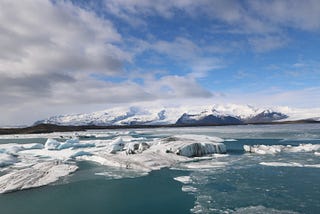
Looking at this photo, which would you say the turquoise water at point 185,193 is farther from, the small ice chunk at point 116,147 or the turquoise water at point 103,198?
the small ice chunk at point 116,147

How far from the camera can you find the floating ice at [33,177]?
15.2 m

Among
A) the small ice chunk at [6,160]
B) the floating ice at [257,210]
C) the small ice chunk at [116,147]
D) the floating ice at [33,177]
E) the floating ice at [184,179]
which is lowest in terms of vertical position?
the floating ice at [257,210]

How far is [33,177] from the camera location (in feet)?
54.5

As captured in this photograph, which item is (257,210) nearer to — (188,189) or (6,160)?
(188,189)

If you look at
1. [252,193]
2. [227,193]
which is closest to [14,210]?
[227,193]

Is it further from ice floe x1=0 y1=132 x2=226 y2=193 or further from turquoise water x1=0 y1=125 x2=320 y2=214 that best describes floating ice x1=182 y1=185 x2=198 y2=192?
ice floe x1=0 y1=132 x2=226 y2=193

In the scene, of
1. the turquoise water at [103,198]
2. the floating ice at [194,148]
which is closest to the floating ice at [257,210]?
the turquoise water at [103,198]

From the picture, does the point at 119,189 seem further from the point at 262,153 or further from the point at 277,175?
the point at 262,153

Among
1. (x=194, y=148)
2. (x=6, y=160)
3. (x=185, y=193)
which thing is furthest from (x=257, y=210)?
(x=6, y=160)

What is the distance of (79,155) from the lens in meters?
27.6

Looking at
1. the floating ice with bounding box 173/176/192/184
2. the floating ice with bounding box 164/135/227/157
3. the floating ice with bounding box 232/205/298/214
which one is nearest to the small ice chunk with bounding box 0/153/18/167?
the floating ice with bounding box 164/135/227/157

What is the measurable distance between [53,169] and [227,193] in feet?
36.3

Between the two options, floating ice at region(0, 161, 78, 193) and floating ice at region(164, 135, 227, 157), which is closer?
floating ice at region(0, 161, 78, 193)

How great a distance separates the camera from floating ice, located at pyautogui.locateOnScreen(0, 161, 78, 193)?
15.2 m
